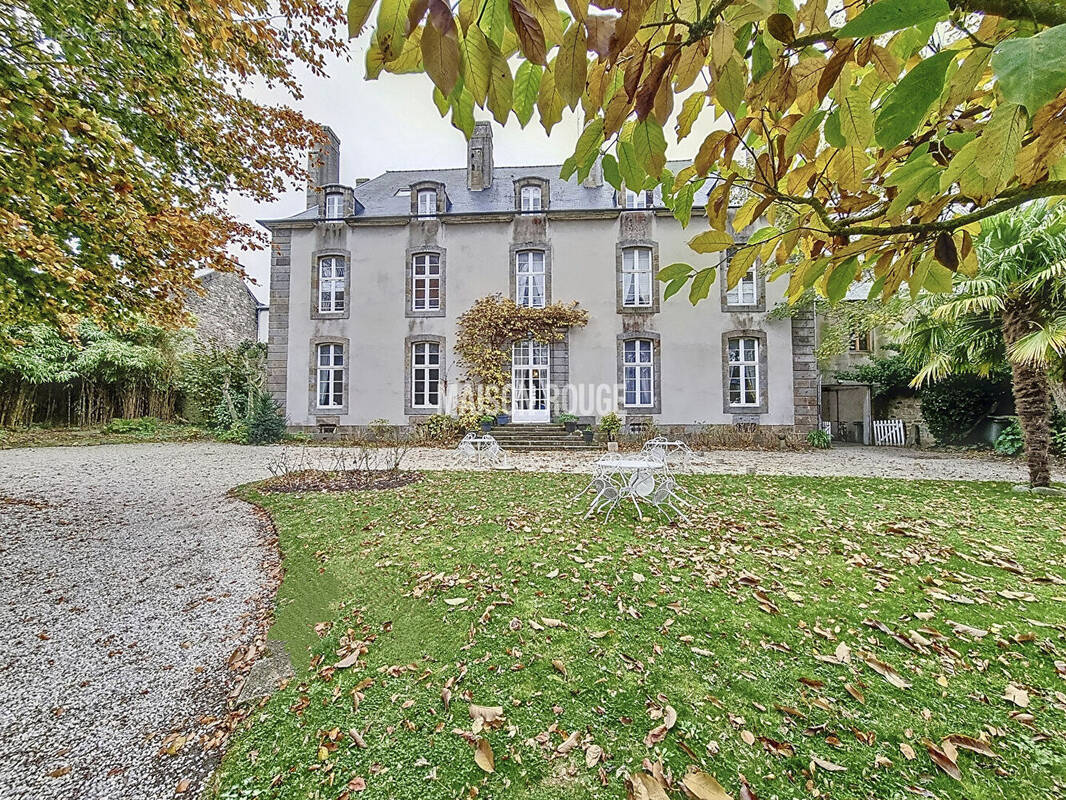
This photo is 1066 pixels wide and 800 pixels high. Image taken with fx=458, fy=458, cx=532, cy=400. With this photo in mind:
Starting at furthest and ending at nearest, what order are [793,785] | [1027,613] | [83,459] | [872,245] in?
1. [83,459]
2. [1027,613]
3. [793,785]
4. [872,245]

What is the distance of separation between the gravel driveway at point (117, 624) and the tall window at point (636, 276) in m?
8.80

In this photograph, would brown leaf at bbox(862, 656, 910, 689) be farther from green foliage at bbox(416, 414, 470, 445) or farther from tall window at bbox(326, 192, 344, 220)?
tall window at bbox(326, 192, 344, 220)

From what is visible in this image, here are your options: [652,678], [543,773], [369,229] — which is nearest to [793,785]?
[652,678]

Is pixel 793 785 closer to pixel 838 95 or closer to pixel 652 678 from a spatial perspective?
pixel 652 678

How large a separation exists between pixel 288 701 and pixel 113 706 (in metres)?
0.93

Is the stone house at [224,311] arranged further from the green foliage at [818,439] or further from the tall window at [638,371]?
the green foliage at [818,439]

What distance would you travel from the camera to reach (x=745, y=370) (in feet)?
42.8

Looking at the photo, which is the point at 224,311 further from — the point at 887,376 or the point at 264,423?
the point at 887,376

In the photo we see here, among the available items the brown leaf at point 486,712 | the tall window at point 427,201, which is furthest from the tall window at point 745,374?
Answer: the brown leaf at point 486,712

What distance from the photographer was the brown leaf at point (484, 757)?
5.84 feet

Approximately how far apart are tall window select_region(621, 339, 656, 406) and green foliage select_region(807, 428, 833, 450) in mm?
4373

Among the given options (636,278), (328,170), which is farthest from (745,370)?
(328,170)

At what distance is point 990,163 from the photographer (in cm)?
61

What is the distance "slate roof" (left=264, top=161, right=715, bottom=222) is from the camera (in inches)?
544
